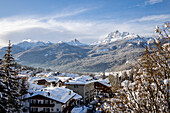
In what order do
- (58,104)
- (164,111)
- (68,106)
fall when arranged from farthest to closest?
1. (68,106)
2. (58,104)
3. (164,111)

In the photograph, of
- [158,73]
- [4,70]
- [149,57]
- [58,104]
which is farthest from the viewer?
[58,104]

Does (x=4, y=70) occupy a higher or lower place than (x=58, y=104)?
higher

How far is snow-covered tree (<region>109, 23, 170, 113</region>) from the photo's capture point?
6948 millimetres

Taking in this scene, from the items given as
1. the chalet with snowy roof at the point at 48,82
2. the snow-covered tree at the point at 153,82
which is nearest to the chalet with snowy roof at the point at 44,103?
the snow-covered tree at the point at 153,82

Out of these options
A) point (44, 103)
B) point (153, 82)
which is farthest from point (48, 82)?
point (153, 82)

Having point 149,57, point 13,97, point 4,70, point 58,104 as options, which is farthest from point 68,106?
point 149,57

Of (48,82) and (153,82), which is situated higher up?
(153,82)

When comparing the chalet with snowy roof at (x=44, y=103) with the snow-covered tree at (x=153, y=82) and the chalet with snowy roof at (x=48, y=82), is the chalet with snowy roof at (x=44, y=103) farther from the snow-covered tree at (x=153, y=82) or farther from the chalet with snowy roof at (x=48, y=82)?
the chalet with snowy roof at (x=48, y=82)

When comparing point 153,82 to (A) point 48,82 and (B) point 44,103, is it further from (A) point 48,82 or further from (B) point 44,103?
(A) point 48,82

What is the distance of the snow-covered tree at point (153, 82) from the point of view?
22.8 ft

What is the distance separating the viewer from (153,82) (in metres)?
7.34

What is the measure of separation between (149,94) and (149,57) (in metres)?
1.79

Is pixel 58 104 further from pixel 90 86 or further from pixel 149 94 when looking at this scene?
pixel 149 94

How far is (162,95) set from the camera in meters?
7.04
